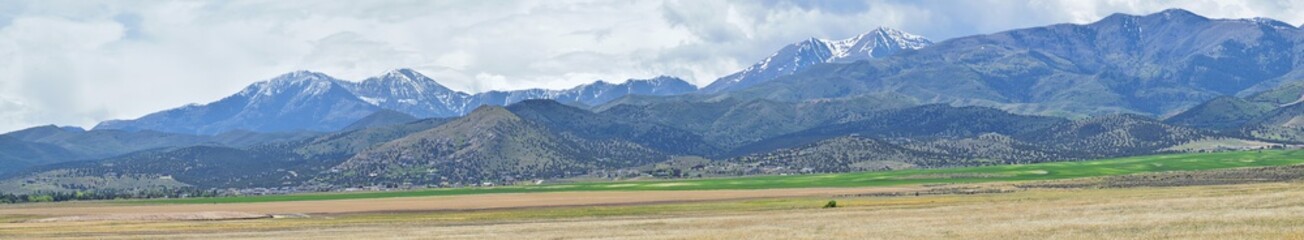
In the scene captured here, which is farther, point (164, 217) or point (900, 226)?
point (164, 217)

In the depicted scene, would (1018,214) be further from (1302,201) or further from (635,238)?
(635,238)

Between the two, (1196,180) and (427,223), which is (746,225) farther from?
(1196,180)

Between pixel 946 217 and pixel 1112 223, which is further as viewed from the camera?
pixel 946 217

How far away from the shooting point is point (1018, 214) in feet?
257

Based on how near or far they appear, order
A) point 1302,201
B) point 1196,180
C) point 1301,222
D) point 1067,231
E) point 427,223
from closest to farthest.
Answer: point 1301,222
point 1067,231
point 1302,201
point 427,223
point 1196,180

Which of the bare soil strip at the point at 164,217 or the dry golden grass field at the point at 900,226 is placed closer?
the dry golden grass field at the point at 900,226

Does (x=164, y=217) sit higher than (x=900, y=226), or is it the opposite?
(x=164, y=217)

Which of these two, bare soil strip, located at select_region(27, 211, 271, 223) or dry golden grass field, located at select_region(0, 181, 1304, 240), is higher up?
bare soil strip, located at select_region(27, 211, 271, 223)

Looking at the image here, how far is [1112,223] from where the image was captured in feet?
208

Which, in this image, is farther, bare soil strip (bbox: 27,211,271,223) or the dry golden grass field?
bare soil strip (bbox: 27,211,271,223)

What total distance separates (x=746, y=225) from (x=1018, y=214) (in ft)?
59.1

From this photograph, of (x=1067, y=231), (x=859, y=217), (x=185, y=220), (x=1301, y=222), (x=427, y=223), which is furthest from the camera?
(x=185, y=220)

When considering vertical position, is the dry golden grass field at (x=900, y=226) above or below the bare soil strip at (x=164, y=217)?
below

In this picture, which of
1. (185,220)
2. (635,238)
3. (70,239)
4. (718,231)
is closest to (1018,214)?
(718,231)
